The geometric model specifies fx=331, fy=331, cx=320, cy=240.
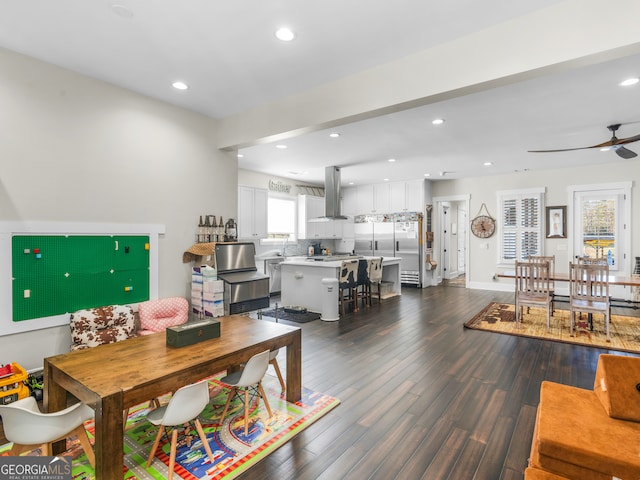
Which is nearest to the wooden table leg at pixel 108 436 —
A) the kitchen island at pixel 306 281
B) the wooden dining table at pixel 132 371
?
the wooden dining table at pixel 132 371

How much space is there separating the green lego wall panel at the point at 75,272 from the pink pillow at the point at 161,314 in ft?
0.61

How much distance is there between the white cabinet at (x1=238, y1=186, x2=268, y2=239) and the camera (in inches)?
274

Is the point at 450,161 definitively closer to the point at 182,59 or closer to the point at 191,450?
the point at 182,59

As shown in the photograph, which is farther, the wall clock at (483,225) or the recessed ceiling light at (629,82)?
the wall clock at (483,225)

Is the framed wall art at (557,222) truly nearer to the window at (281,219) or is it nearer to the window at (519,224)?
the window at (519,224)

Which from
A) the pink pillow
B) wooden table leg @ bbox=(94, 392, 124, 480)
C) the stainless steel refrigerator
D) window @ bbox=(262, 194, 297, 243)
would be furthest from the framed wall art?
wooden table leg @ bbox=(94, 392, 124, 480)

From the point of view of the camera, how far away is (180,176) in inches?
161

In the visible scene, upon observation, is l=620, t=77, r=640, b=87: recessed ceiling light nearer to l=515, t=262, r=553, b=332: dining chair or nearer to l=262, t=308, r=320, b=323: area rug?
l=515, t=262, r=553, b=332: dining chair

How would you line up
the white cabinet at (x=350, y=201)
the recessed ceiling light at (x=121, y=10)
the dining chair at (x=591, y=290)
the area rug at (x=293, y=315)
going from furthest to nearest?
the white cabinet at (x=350, y=201)
the area rug at (x=293, y=315)
the dining chair at (x=591, y=290)
the recessed ceiling light at (x=121, y=10)

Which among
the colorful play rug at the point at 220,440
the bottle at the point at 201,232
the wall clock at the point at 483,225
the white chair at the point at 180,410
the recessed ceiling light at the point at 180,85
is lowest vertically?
the colorful play rug at the point at 220,440

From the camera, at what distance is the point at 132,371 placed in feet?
6.40

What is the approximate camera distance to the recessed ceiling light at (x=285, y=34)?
2.54 meters

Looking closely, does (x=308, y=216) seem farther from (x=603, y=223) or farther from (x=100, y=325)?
(x=603, y=223)

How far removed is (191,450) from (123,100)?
3.46m
